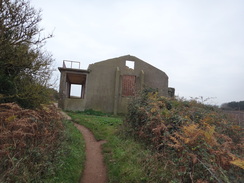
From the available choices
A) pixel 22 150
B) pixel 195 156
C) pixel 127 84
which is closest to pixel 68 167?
pixel 22 150

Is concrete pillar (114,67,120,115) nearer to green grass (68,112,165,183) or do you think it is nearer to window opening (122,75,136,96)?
window opening (122,75,136,96)

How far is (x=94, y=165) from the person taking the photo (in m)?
5.43

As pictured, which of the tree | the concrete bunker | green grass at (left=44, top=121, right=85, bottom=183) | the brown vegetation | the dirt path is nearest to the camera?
the brown vegetation

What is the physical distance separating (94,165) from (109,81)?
11715 millimetres

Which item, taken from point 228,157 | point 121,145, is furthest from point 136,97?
point 228,157

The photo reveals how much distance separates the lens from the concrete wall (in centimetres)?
1627

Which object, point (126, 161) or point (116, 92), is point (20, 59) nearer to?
point (126, 161)

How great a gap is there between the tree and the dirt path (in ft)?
10.2

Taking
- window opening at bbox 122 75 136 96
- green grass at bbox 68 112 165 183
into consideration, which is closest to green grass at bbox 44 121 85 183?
green grass at bbox 68 112 165 183

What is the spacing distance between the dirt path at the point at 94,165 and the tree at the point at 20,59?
10.2 feet

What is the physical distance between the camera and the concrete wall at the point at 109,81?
53.4 ft

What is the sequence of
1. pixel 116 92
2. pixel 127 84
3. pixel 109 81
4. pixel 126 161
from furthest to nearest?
pixel 127 84, pixel 109 81, pixel 116 92, pixel 126 161

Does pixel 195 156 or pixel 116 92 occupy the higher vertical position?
pixel 116 92

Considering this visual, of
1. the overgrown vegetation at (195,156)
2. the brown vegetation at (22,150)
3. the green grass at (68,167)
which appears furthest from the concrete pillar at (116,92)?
the brown vegetation at (22,150)
